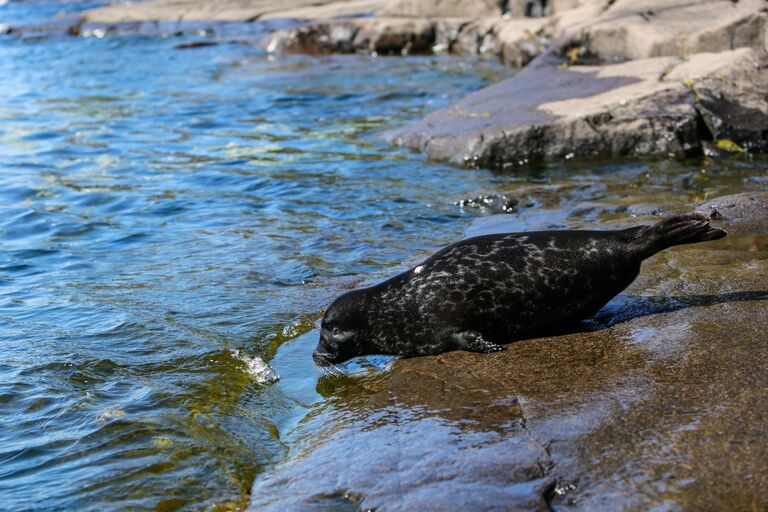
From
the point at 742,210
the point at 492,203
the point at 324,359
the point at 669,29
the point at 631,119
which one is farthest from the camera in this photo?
the point at 669,29

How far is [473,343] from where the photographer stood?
5312 mm

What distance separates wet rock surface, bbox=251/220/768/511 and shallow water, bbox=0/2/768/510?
38cm

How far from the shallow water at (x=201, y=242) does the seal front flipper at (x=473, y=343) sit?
500mm

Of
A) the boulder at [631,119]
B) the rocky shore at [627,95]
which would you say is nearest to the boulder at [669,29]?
the rocky shore at [627,95]

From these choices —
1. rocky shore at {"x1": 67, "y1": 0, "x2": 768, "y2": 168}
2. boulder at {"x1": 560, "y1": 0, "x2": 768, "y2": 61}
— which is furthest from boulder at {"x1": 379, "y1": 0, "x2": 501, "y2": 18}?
boulder at {"x1": 560, "y1": 0, "x2": 768, "y2": 61}

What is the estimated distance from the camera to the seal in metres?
5.39

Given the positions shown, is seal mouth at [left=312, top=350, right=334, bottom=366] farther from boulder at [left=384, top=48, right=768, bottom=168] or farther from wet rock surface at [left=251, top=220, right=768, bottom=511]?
boulder at [left=384, top=48, right=768, bottom=168]

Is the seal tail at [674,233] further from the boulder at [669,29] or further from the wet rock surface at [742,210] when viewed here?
the boulder at [669,29]

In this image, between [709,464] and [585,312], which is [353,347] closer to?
[585,312]

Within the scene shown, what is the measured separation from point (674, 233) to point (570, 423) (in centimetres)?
171

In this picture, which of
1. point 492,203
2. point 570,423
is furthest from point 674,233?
point 492,203

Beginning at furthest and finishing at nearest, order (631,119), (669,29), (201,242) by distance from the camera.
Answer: (669,29)
(631,119)
(201,242)

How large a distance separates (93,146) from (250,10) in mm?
13399

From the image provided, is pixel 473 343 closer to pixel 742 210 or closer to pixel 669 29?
pixel 742 210
